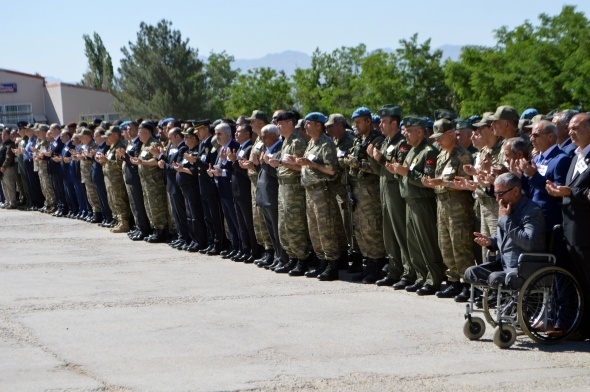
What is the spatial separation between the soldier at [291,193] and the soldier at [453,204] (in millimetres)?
2470

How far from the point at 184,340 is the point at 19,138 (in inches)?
716

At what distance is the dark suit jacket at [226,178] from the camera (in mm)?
14352

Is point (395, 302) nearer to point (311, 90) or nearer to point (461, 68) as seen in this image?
point (461, 68)

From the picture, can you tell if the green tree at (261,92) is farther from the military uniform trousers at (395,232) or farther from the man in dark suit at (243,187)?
the military uniform trousers at (395,232)

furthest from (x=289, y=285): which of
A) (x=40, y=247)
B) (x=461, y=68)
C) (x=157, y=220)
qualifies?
(x=461, y=68)

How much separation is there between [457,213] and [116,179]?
386 inches

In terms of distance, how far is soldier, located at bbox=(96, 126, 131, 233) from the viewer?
18.7 m

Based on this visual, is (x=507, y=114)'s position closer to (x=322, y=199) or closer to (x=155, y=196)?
(x=322, y=199)

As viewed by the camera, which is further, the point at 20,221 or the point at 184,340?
the point at 20,221

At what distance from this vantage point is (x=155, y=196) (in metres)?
17.2

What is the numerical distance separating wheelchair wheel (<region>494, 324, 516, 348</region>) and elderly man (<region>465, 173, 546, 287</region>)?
1.19 ft

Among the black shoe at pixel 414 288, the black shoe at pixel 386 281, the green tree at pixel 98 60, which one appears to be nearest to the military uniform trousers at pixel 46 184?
the black shoe at pixel 386 281

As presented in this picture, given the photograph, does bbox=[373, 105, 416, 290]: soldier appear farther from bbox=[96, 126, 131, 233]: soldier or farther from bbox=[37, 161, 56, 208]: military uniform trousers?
bbox=[37, 161, 56, 208]: military uniform trousers

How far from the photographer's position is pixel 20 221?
22.4m
